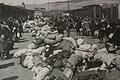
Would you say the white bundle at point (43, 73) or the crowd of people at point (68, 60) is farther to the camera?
the white bundle at point (43, 73)

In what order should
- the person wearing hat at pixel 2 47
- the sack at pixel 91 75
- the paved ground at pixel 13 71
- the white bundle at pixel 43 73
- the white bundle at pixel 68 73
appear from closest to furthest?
the sack at pixel 91 75 → the white bundle at pixel 68 73 → the white bundle at pixel 43 73 → the paved ground at pixel 13 71 → the person wearing hat at pixel 2 47

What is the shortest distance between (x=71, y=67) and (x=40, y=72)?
89cm

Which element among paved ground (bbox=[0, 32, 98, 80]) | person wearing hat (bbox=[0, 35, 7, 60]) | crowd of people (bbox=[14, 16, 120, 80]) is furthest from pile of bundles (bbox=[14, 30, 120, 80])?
A: person wearing hat (bbox=[0, 35, 7, 60])

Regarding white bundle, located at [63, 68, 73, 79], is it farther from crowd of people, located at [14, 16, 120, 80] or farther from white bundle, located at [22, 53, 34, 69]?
white bundle, located at [22, 53, 34, 69]

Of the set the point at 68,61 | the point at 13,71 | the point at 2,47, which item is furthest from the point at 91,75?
the point at 2,47

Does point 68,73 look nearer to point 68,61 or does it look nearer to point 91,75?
point 68,61

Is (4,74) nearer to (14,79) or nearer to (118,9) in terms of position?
(14,79)

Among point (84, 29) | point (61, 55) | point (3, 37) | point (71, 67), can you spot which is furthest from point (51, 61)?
point (84, 29)

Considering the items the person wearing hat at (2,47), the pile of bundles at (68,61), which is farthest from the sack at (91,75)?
the person wearing hat at (2,47)

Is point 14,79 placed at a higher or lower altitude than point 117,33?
lower

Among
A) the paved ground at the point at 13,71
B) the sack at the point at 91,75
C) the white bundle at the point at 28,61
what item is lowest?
the paved ground at the point at 13,71

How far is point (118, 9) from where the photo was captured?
12.8m

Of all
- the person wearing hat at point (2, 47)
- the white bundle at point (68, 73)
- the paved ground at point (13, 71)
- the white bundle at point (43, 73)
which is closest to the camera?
the white bundle at point (68, 73)

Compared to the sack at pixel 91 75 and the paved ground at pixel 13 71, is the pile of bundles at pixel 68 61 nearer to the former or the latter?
the sack at pixel 91 75
